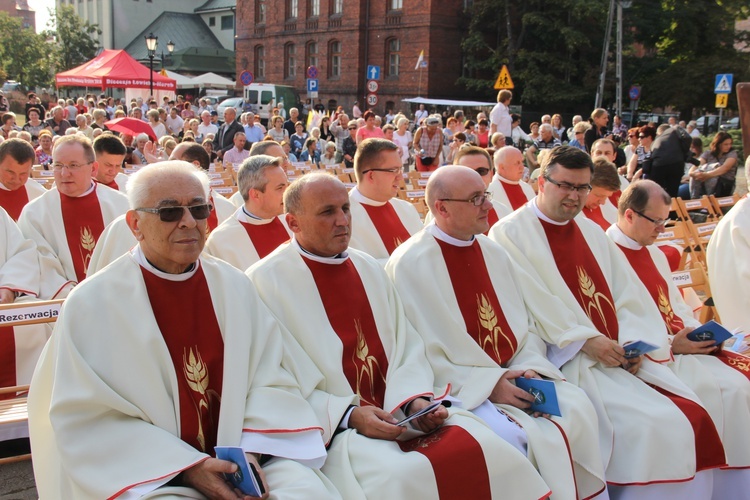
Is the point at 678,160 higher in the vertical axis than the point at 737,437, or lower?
higher

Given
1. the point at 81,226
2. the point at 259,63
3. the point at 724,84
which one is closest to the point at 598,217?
the point at 81,226

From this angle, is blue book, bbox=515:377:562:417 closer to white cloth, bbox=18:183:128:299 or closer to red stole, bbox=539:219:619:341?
red stole, bbox=539:219:619:341

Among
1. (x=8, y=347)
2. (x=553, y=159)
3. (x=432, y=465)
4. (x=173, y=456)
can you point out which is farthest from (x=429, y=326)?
(x=8, y=347)

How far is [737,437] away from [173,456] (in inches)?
120

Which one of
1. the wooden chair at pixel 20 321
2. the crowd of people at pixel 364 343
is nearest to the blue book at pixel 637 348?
the crowd of people at pixel 364 343

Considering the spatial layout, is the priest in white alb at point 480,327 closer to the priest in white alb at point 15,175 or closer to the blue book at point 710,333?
the blue book at point 710,333

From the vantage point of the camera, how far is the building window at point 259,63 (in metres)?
45.3

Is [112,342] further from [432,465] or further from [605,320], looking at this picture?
[605,320]

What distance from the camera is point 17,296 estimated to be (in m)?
4.89

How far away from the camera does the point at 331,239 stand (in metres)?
3.64

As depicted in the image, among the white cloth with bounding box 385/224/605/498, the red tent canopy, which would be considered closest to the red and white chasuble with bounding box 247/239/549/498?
the white cloth with bounding box 385/224/605/498

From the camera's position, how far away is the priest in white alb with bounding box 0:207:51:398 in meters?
4.60

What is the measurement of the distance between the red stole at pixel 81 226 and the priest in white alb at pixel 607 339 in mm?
2953

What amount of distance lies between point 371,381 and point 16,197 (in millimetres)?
3948
